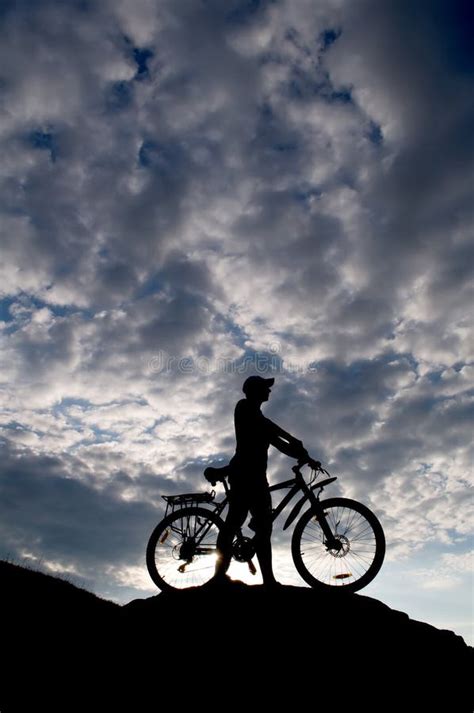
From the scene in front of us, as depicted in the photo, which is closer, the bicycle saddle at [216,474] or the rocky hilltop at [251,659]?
the rocky hilltop at [251,659]

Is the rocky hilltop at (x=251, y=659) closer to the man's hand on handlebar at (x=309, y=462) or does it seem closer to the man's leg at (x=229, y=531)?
the man's leg at (x=229, y=531)

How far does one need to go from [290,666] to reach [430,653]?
2187 mm

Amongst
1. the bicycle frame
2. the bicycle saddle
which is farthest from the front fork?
the bicycle saddle

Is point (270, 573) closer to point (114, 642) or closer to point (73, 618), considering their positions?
point (114, 642)

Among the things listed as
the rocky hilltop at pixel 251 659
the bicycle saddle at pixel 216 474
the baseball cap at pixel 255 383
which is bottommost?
the rocky hilltop at pixel 251 659

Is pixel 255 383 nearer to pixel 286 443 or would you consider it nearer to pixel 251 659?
pixel 286 443

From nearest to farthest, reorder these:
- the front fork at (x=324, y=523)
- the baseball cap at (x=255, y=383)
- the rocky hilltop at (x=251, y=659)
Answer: the rocky hilltop at (x=251, y=659) → the front fork at (x=324, y=523) → the baseball cap at (x=255, y=383)

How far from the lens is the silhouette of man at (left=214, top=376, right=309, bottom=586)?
295 inches

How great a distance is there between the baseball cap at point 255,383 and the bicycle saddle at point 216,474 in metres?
1.40

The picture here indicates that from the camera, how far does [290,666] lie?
19.4 feet

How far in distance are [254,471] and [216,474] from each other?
0.73 m

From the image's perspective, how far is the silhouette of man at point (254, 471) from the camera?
7.50 meters

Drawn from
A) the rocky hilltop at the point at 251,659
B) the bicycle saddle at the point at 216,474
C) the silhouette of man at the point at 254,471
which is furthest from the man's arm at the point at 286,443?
the rocky hilltop at the point at 251,659

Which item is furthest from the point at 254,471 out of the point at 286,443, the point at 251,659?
the point at 251,659
